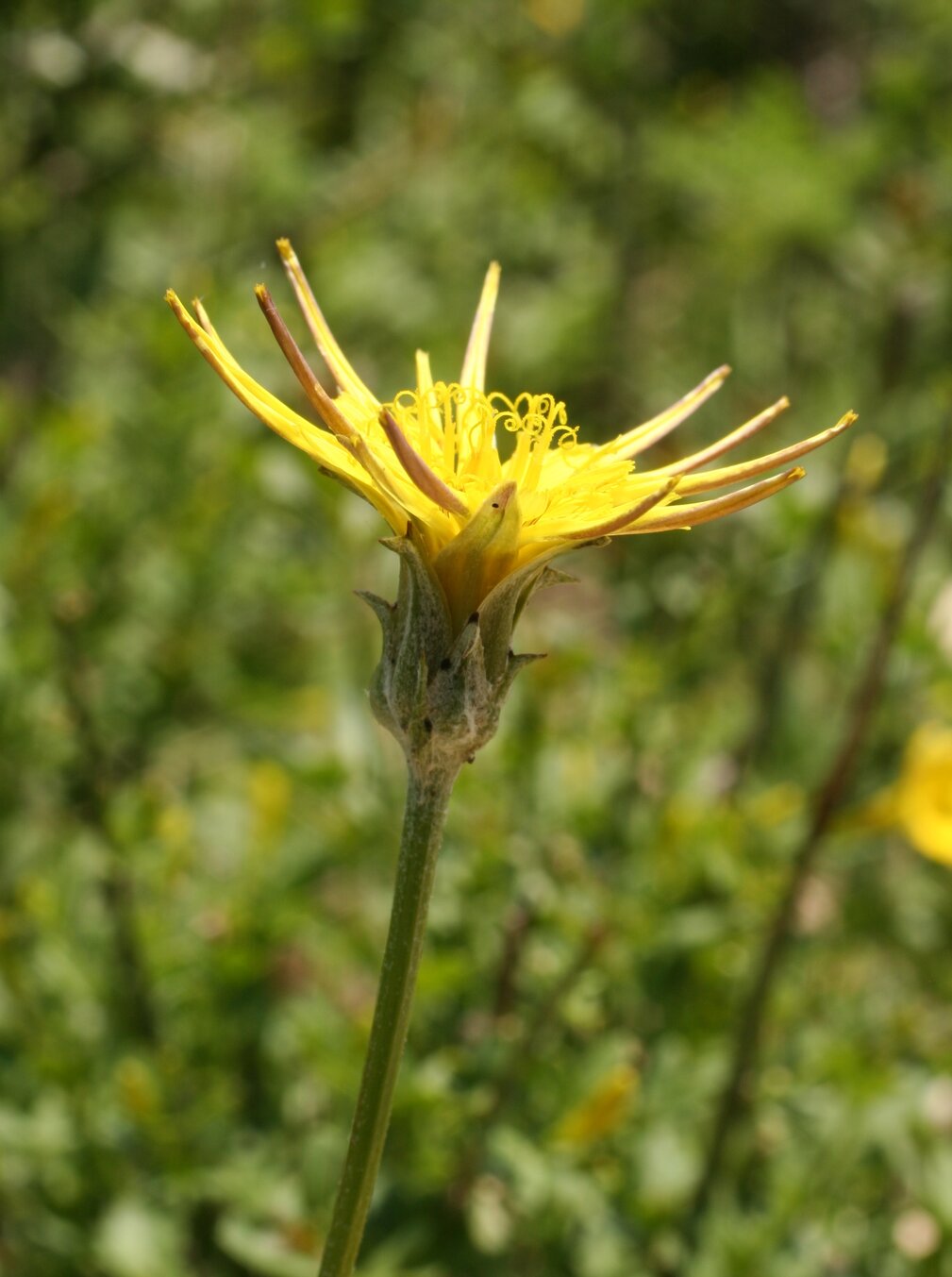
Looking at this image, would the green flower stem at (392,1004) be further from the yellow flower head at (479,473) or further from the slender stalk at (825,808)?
the slender stalk at (825,808)

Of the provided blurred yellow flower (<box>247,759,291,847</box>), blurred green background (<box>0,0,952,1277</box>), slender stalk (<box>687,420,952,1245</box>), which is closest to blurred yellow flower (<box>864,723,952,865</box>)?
blurred green background (<box>0,0,952,1277</box>)

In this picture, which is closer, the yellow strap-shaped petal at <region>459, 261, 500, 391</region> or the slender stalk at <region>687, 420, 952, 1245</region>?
the yellow strap-shaped petal at <region>459, 261, 500, 391</region>

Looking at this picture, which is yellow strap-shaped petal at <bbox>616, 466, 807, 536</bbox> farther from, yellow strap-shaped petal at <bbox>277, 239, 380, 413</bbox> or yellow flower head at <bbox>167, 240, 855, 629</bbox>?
yellow strap-shaped petal at <bbox>277, 239, 380, 413</bbox>

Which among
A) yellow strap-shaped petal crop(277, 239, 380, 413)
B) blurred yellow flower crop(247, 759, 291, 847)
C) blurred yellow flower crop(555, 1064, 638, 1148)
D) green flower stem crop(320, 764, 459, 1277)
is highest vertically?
blurred yellow flower crop(247, 759, 291, 847)

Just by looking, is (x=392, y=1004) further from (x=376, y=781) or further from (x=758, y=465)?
(x=376, y=781)

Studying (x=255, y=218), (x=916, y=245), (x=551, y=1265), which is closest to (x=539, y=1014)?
(x=551, y=1265)

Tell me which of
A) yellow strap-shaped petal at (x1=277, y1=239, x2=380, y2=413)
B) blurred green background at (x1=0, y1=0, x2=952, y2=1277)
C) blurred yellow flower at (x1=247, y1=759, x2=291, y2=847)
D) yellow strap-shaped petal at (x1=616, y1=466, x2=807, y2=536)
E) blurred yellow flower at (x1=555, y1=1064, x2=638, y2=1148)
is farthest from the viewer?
blurred yellow flower at (x1=247, y1=759, x2=291, y2=847)

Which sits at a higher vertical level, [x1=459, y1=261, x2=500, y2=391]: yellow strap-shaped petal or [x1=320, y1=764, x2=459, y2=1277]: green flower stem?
[x1=459, y1=261, x2=500, y2=391]: yellow strap-shaped petal

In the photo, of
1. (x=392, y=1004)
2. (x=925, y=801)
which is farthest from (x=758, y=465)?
(x=925, y=801)

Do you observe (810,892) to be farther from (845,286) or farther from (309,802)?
(845,286)
